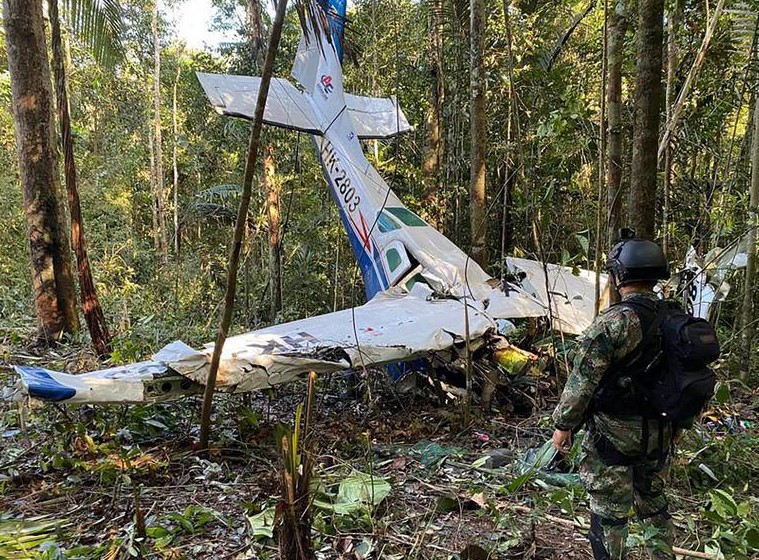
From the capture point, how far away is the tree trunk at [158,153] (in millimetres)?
20281

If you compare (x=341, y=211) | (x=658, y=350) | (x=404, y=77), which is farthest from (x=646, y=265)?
(x=404, y=77)

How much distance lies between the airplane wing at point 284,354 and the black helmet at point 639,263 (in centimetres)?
253

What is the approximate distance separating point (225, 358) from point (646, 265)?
3027mm

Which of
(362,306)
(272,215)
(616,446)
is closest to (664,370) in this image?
(616,446)

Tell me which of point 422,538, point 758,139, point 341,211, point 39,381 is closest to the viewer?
point 422,538

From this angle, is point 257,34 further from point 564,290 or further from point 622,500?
point 622,500

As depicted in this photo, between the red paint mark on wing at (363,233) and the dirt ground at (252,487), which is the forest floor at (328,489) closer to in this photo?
the dirt ground at (252,487)

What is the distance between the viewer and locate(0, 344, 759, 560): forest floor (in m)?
2.81

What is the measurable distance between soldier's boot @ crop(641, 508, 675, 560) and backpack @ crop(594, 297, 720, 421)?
1.68 feet

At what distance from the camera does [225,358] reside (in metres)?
4.14

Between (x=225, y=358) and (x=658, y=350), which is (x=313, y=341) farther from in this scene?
(x=658, y=350)

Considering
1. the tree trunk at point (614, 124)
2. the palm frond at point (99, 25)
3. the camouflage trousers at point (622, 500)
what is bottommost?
the camouflage trousers at point (622, 500)

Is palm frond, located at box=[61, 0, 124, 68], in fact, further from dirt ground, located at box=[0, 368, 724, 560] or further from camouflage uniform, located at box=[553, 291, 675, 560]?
camouflage uniform, located at box=[553, 291, 675, 560]

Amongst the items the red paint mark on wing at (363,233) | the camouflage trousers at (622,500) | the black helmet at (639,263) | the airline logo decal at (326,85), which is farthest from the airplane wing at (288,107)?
the camouflage trousers at (622,500)
